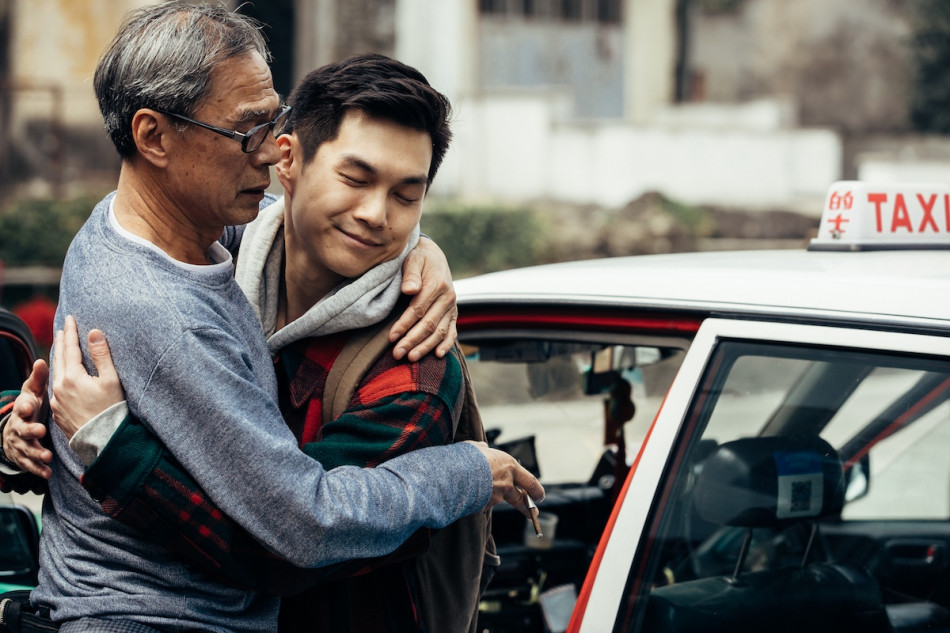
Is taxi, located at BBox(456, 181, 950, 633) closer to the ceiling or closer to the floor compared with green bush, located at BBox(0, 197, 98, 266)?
closer to the ceiling

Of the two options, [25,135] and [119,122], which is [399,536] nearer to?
[119,122]

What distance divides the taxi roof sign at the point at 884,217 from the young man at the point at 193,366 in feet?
3.46

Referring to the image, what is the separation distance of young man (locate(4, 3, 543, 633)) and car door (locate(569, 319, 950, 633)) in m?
0.36

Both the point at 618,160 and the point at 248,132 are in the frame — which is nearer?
the point at 248,132

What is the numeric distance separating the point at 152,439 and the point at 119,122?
1.52ft

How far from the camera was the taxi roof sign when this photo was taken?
7.44 feet

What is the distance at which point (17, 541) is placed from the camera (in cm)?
226

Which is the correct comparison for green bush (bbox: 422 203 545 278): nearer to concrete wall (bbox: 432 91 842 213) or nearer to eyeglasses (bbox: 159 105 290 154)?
concrete wall (bbox: 432 91 842 213)

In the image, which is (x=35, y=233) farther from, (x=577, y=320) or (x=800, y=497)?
(x=800, y=497)

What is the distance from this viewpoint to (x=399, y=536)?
1573 mm

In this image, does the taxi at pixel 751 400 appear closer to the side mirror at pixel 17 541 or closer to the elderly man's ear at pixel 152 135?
the elderly man's ear at pixel 152 135

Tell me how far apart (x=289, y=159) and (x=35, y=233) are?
344 inches

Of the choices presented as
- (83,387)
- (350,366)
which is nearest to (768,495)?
(350,366)

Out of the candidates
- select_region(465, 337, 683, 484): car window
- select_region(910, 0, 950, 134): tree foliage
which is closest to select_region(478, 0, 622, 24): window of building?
select_region(910, 0, 950, 134): tree foliage
